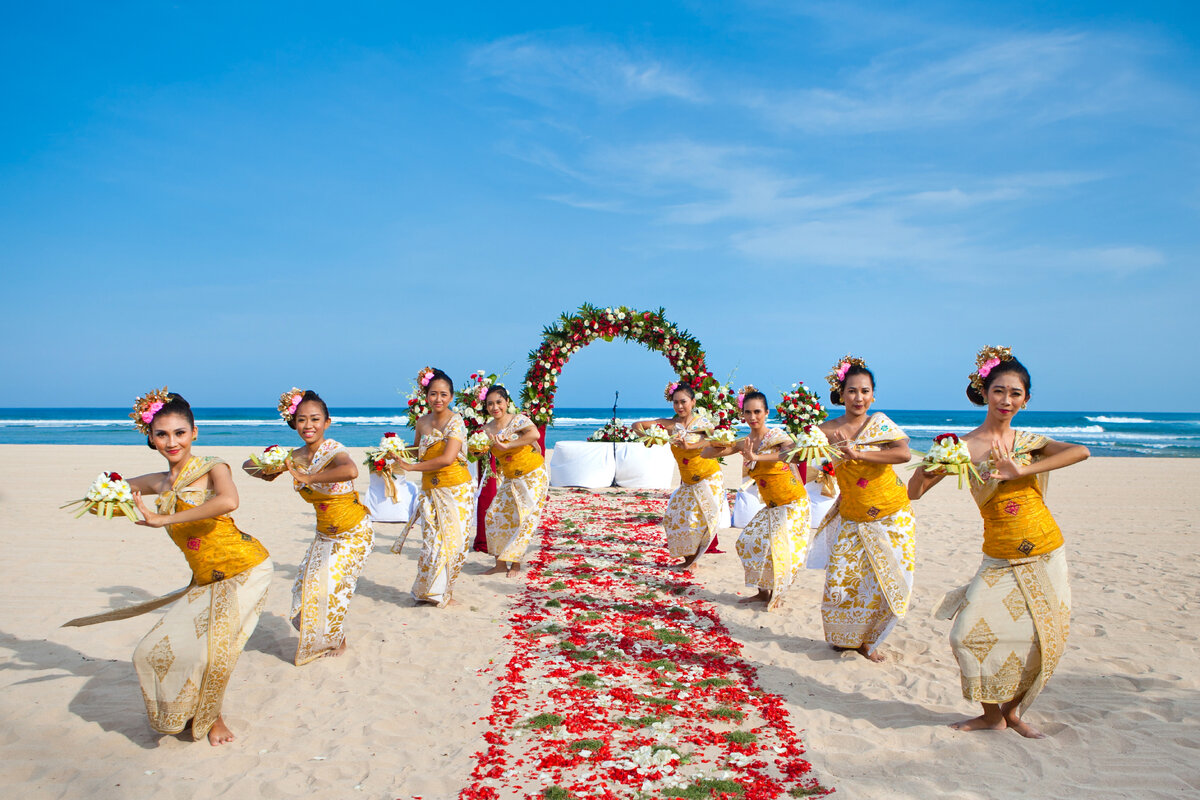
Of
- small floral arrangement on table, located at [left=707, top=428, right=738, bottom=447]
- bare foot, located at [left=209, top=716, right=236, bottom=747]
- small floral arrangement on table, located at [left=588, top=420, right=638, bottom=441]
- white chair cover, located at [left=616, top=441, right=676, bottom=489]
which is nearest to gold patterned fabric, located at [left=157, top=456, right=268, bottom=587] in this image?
bare foot, located at [left=209, top=716, right=236, bottom=747]

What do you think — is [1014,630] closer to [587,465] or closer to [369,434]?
[587,465]

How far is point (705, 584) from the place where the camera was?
27.0 feet

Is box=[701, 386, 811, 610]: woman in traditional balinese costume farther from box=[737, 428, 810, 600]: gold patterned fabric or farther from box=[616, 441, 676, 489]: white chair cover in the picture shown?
box=[616, 441, 676, 489]: white chair cover

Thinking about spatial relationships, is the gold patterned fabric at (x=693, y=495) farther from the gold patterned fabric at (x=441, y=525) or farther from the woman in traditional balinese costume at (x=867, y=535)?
the woman in traditional balinese costume at (x=867, y=535)

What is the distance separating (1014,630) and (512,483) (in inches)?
213

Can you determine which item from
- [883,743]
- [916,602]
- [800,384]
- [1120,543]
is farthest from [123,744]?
[1120,543]

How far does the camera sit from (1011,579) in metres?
4.18

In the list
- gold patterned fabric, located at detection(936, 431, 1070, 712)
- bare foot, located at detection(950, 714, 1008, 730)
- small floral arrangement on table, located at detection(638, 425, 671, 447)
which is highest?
small floral arrangement on table, located at detection(638, 425, 671, 447)

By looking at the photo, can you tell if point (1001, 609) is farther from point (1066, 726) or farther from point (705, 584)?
point (705, 584)

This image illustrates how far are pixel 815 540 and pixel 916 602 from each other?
4.41 ft

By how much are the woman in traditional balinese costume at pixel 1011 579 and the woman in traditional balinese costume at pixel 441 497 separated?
4.26m

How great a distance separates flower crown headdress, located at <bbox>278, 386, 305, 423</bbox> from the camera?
18.3 feet

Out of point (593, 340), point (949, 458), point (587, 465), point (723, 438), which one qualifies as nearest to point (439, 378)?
point (723, 438)

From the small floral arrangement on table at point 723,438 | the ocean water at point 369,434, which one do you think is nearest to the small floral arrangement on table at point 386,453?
the small floral arrangement on table at point 723,438
